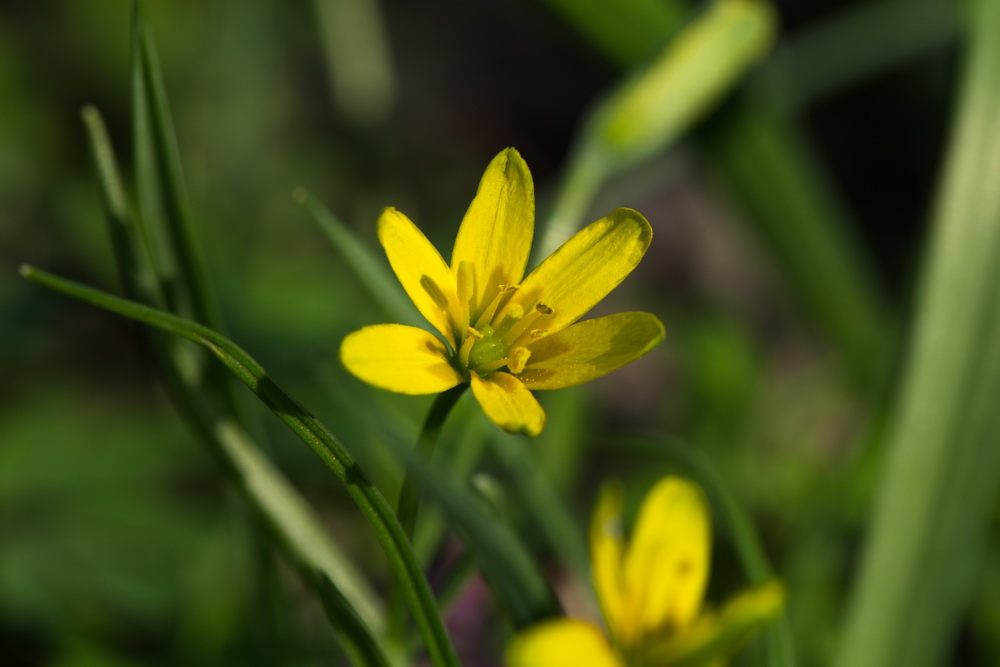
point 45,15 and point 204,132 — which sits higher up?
point 45,15

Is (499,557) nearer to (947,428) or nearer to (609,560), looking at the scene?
(609,560)

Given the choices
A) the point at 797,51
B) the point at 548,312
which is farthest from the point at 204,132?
the point at 548,312

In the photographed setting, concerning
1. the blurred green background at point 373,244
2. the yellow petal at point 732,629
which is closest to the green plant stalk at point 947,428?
the blurred green background at point 373,244

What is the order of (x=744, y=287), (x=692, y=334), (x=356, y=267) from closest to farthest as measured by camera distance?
(x=356, y=267)
(x=692, y=334)
(x=744, y=287)

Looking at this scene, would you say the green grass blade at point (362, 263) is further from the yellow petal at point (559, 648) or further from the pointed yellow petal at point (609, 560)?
the yellow petal at point (559, 648)

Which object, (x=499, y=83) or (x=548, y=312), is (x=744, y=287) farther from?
(x=548, y=312)

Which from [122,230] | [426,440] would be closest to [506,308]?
[426,440]

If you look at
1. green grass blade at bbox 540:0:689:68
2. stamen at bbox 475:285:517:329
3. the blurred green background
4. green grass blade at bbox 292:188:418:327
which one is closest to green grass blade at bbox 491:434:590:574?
the blurred green background

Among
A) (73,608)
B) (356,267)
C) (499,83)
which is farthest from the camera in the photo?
(499,83)

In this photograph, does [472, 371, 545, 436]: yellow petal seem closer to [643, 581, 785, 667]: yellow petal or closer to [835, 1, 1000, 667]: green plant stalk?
[643, 581, 785, 667]: yellow petal
